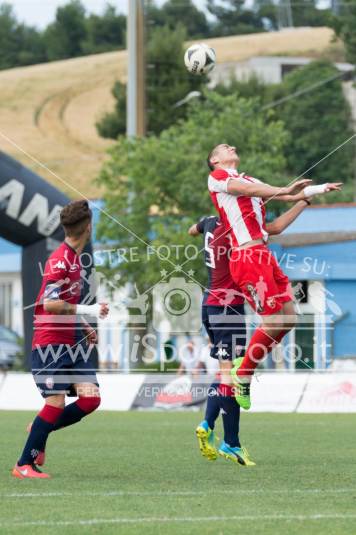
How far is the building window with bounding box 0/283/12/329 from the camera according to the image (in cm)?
4319

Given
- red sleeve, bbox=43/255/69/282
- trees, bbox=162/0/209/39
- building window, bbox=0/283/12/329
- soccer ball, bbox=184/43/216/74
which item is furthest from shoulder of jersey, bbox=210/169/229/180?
trees, bbox=162/0/209/39

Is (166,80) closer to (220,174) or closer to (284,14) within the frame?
(284,14)

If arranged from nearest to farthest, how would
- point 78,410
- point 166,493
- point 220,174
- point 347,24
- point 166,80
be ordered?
point 166,493 → point 78,410 → point 220,174 → point 347,24 → point 166,80

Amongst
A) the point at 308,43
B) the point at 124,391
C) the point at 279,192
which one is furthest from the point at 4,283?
the point at 308,43

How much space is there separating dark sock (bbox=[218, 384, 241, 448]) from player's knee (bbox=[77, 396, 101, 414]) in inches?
49.2

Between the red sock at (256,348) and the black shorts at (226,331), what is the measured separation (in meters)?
0.42

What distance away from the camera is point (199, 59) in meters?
13.8

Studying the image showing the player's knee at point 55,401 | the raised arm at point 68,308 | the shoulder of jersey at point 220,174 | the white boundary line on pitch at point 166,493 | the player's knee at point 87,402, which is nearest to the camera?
the white boundary line on pitch at point 166,493

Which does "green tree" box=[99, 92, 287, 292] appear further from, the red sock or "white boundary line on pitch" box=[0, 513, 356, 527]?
"white boundary line on pitch" box=[0, 513, 356, 527]

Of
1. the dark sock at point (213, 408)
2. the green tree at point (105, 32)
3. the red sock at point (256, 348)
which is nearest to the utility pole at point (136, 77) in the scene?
the dark sock at point (213, 408)

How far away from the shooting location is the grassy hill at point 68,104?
91.1 m

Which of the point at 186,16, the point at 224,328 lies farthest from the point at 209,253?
the point at 186,16

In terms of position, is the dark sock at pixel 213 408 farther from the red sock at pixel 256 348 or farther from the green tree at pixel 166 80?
the green tree at pixel 166 80

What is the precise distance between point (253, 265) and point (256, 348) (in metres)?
0.62
